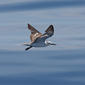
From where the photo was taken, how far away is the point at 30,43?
108m

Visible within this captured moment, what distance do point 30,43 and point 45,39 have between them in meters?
3.23

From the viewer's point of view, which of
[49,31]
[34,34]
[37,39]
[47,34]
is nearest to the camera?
[49,31]

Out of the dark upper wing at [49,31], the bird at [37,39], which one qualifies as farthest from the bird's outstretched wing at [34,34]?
the dark upper wing at [49,31]

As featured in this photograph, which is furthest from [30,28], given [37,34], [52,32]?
[52,32]

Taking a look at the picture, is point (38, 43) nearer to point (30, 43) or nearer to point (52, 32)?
point (30, 43)

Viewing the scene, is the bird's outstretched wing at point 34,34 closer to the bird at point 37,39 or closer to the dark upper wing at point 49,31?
the bird at point 37,39

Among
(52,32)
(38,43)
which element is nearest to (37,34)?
(38,43)

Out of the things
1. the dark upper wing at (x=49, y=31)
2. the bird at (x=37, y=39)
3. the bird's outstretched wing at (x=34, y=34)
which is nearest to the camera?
the dark upper wing at (x=49, y=31)

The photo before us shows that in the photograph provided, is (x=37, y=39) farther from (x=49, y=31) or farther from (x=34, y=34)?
(x=49, y=31)

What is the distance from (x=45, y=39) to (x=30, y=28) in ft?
20.7

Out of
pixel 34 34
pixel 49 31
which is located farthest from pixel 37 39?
pixel 49 31

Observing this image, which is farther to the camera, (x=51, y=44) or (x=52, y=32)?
(x=51, y=44)

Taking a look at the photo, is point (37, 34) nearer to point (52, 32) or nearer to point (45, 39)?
point (45, 39)

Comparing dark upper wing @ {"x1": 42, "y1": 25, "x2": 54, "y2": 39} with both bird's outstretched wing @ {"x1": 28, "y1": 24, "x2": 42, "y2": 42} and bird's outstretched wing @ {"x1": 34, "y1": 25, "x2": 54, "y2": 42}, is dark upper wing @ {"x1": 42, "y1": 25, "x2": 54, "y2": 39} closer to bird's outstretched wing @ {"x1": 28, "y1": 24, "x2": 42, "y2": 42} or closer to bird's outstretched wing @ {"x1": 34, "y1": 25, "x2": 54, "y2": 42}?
bird's outstretched wing @ {"x1": 34, "y1": 25, "x2": 54, "y2": 42}
